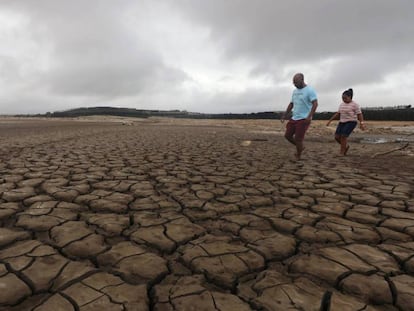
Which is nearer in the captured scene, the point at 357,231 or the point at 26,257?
the point at 26,257

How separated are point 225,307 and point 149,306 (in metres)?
0.34

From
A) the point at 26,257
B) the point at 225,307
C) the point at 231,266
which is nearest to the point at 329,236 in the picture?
the point at 231,266

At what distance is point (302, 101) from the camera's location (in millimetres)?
4781

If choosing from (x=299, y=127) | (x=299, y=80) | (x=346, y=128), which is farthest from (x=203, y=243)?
(x=346, y=128)

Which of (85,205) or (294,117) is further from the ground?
(294,117)

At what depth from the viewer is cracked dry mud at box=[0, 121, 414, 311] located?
125cm

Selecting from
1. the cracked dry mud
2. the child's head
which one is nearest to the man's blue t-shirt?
the child's head

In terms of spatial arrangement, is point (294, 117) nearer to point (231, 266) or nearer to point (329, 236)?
point (329, 236)

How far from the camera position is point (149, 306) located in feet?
3.87

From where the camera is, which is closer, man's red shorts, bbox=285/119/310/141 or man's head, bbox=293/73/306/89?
man's head, bbox=293/73/306/89

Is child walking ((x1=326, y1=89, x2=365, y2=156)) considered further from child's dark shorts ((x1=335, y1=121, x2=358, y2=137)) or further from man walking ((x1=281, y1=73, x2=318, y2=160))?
man walking ((x1=281, y1=73, x2=318, y2=160))

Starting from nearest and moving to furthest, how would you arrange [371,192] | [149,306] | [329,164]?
1. [149,306]
2. [371,192]
3. [329,164]

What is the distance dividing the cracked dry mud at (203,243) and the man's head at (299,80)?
6.59ft

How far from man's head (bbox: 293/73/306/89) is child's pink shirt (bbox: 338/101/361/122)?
1334 millimetres
